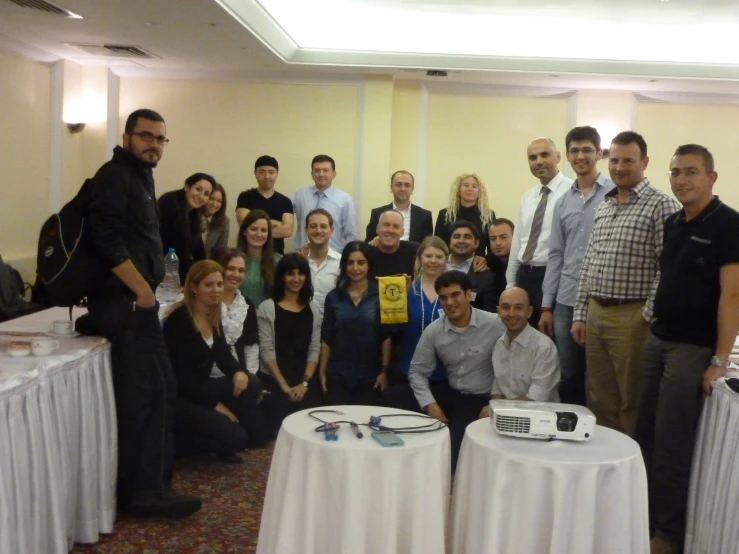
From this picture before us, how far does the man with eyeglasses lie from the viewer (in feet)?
8.48

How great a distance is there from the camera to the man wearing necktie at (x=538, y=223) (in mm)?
4090

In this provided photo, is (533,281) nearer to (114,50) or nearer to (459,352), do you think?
(459,352)

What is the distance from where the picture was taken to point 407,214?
571 centimetres

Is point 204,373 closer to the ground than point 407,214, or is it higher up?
closer to the ground

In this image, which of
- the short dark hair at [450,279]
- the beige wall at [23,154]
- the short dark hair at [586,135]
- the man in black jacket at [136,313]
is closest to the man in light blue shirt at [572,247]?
the short dark hair at [586,135]

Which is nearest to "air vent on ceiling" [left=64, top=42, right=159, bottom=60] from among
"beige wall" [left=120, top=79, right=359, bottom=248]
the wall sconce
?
"beige wall" [left=120, top=79, right=359, bottom=248]

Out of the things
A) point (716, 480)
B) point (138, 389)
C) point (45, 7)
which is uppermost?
point (45, 7)

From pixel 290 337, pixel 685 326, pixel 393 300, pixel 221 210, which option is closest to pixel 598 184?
pixel 685 326

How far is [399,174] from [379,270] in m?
1.32

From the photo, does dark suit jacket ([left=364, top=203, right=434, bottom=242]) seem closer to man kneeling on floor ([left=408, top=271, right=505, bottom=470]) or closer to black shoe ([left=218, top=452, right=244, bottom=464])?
man kneeling on floor ([left=408, top=271, right=505, bottom=470])

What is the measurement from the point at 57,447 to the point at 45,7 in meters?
3.31

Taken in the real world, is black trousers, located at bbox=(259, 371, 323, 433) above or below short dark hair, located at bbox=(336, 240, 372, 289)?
below

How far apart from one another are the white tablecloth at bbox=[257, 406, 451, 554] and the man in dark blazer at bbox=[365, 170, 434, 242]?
3471 mm

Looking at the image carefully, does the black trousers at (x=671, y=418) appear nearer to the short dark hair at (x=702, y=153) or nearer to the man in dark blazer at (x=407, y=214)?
the short dark hair at (x=702, y=153)
